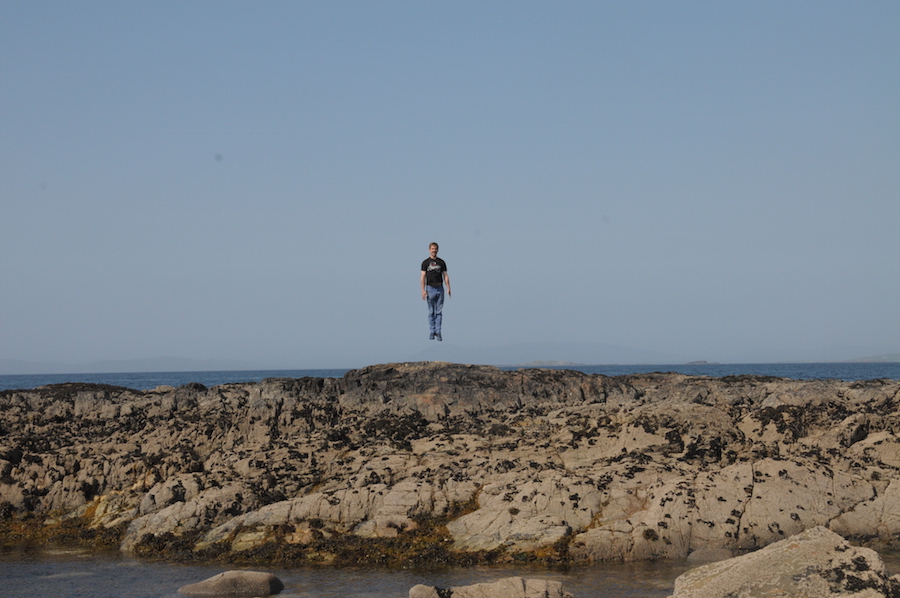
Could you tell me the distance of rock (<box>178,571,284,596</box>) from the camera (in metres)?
17.2

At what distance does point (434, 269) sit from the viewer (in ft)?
91.0

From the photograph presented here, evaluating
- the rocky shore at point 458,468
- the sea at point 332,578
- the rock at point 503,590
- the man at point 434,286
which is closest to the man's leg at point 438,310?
the man at point 434,286

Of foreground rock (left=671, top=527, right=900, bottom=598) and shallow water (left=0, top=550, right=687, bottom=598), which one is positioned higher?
foreground rock (left=671, top=527, right=900, bottom=598)

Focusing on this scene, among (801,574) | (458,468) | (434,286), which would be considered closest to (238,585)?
(458,468)

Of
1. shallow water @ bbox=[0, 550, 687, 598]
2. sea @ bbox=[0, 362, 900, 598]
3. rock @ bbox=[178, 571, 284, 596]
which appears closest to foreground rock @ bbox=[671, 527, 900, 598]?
sea @ bbox=[0, 362, 900, 598]

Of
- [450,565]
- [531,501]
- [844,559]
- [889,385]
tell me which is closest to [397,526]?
[450,565]

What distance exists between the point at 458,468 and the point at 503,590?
27.3 ft

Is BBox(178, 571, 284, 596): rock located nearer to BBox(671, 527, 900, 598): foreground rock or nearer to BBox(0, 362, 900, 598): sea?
BBox(0, 362, 900, 598): sea

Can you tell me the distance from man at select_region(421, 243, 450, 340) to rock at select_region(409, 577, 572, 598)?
13.5 metres

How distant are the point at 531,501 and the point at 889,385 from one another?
56.0 feet

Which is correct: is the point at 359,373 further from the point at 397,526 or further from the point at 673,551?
the point at 673,551

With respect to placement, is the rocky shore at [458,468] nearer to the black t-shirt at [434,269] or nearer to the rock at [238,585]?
the rock at [238,585]

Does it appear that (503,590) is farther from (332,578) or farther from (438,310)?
(438,310)

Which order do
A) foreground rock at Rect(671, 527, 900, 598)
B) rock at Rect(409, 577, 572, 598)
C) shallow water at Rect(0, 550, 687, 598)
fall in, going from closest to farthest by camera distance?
1. foreground rock at Rect(671, 527, 900, 598)
2. rock at Rect(409, 577, 572, 598)
3. shallow water at Rect(0, 550, 687, 598)
